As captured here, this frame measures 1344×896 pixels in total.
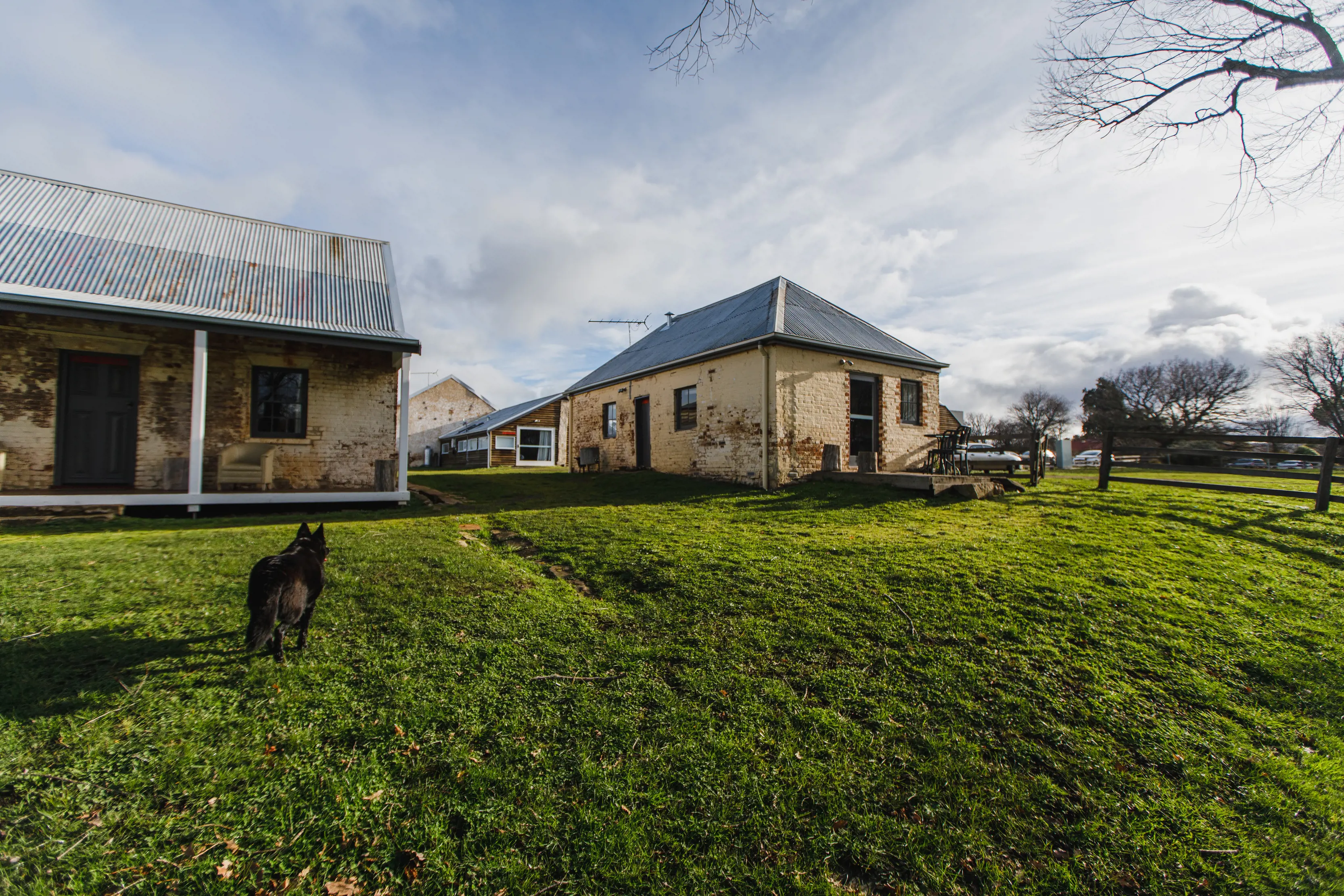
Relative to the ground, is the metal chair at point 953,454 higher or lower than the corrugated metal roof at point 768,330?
lower

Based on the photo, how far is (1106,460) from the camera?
11.1 metres

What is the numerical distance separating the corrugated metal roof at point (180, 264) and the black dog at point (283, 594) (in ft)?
24.7

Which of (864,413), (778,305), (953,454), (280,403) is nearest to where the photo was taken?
(280,403)

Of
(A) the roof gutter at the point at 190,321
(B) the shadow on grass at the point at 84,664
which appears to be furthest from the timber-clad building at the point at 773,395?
(B) the shadow on grass at the point at 84,664

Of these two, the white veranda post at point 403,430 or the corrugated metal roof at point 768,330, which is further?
the corrugated metal roof at point 768,330

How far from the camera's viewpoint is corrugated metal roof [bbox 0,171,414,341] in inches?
357

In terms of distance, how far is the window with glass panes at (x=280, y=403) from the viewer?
10.6m

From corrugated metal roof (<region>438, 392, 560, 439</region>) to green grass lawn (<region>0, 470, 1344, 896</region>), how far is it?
22867 mm

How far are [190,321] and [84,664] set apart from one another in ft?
26.1

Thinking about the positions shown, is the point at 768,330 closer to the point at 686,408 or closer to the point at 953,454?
the point at 686,408

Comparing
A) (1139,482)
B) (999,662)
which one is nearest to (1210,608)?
(999,662)

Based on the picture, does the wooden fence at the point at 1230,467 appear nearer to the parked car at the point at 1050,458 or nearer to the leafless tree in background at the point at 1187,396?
the parked car at the point at 1050,458

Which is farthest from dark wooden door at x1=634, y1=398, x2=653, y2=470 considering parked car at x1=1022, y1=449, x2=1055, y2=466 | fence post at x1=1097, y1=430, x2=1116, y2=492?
fence post at x1=1097, y1=430, x2=1116, y2=492

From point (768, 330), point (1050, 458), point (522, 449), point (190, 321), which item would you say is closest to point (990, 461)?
point (768, 330)
